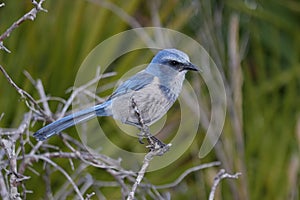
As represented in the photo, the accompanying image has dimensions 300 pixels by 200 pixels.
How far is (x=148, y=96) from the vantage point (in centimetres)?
170

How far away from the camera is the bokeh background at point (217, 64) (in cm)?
282

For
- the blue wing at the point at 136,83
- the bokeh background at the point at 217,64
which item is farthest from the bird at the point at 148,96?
the bokeh background at the point at 217,64

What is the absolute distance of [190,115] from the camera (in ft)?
9.84

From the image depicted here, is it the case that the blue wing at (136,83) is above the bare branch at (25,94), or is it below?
above

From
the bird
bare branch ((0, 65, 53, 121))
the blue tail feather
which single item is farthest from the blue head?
bare branch ((0, 65, 53, 121))

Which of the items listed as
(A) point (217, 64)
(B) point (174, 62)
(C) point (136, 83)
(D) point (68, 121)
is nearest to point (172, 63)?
(B) point (174, 62)

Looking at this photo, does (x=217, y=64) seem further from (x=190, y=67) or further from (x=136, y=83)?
(x=190, y=67)

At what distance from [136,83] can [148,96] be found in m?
0.11

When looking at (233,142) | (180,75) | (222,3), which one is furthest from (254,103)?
(180,75)

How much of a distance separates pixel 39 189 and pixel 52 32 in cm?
71

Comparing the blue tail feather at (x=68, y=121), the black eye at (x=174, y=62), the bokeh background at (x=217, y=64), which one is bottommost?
the blue tail feather at (x=68, y=121)

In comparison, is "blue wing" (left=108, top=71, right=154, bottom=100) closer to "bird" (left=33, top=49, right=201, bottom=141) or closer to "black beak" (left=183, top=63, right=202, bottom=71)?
"bird" (left=33, top=49, right=201, bottom=141)

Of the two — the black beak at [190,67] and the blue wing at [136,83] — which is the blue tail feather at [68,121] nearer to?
the blue wing at [136,83]

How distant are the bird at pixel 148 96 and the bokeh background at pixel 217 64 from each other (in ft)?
3.26
